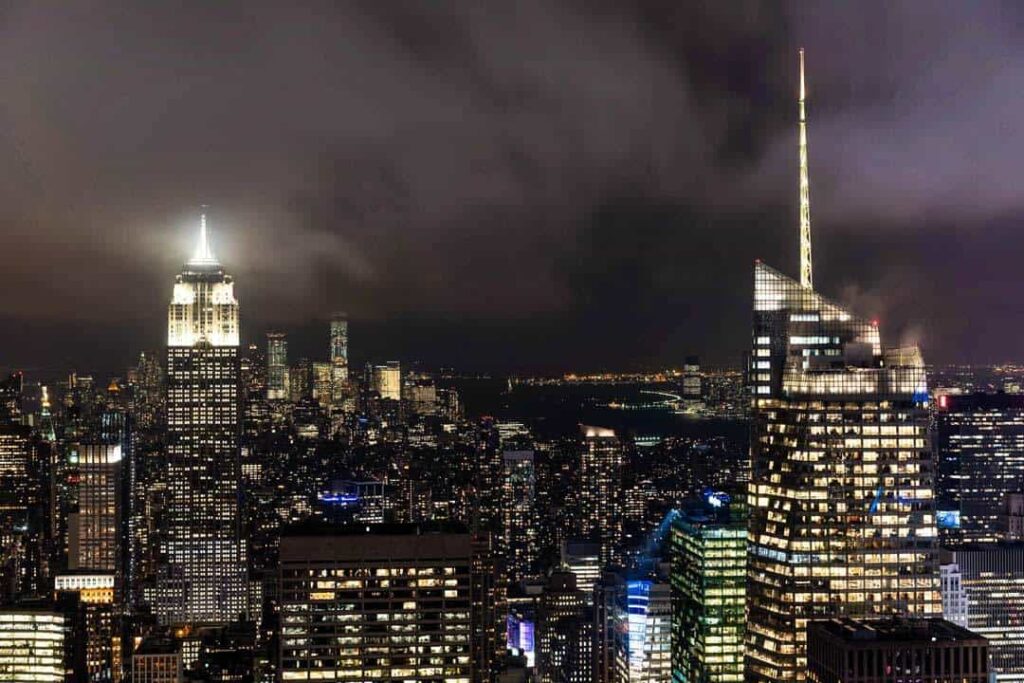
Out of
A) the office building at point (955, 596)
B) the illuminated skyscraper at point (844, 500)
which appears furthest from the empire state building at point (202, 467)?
the illuminated skyscraper at point (844, 500)

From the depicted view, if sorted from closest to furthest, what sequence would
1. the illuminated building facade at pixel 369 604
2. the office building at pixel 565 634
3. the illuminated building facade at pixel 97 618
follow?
the illuminated building facade at pixel 369 604 < the office building at pixel 565 634 < the illuminated building facade at pixel 97 618

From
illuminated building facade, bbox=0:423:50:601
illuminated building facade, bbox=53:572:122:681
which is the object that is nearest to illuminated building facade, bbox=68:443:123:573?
illuminated building facade, bbox=0:423:50:601

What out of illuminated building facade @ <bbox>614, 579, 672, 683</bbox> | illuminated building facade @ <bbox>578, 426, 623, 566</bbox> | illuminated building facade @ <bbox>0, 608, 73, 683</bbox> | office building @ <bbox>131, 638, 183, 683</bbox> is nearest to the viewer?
illuminated building facade @ <bbox>614, 579, 672, 683</bbox>

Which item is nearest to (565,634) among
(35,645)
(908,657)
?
(35,645)

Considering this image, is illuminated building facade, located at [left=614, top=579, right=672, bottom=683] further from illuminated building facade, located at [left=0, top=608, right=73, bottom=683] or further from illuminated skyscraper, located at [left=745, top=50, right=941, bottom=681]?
illuminated building facade, located at [left=0, top=608, right=73, bottom=683]

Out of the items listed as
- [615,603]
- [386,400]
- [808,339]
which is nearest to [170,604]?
[386,400]

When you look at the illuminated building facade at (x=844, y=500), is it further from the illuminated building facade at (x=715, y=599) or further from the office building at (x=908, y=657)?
the office building at (x=908, y=657)
